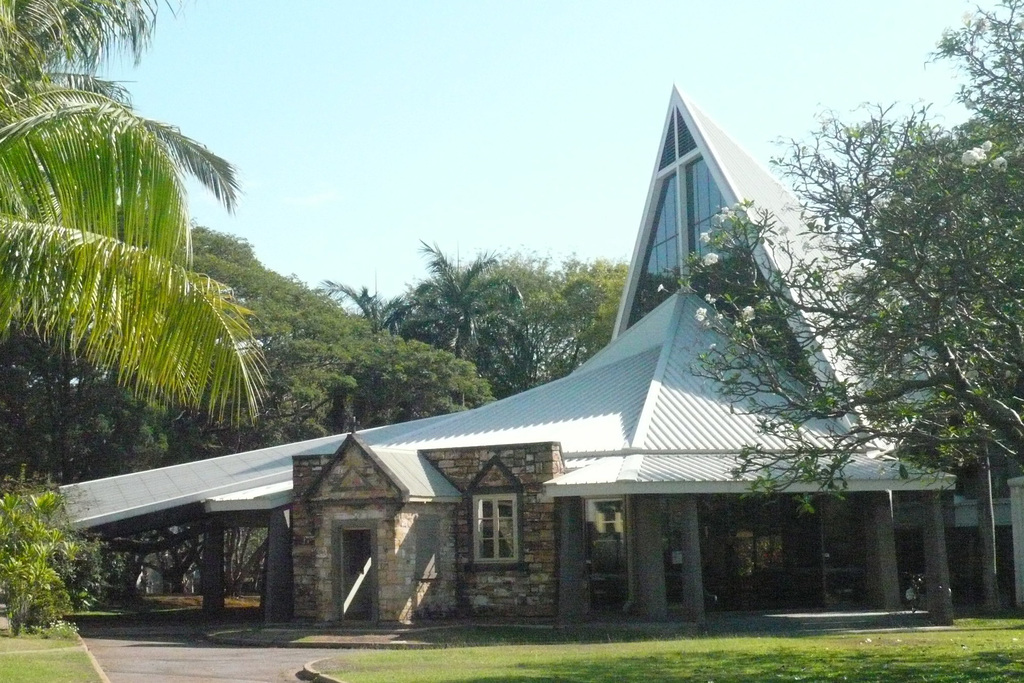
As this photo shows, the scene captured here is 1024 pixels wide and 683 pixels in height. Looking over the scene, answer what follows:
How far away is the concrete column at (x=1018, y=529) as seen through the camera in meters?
23.5

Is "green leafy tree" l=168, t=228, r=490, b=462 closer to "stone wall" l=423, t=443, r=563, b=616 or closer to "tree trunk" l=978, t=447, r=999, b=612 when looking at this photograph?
"stone wall" l=423, t=443, r=563, b=616

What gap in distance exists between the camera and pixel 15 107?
10.2 m

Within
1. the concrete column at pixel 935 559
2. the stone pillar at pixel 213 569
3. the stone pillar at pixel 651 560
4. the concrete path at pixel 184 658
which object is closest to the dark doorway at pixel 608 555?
the stone pillar at pixel 651 560

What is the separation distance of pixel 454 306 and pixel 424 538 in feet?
92.4

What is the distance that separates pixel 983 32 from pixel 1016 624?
1085 centimetres

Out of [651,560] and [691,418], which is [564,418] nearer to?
[691,418]

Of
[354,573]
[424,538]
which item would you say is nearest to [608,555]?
[424,538]

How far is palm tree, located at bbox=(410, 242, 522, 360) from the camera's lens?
49.0 m

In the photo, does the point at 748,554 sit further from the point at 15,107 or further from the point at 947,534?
the point at 15,107

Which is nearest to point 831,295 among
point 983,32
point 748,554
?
point 983,32

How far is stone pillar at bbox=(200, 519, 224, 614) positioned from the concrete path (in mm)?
3988

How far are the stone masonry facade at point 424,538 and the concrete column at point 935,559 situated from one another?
20.8 ft

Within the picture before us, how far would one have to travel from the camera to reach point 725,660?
14336mm

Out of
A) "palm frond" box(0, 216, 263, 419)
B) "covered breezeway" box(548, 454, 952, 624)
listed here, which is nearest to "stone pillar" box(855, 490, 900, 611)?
"covered breezeway" box(548, 454, 952, 624)
